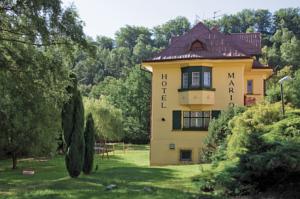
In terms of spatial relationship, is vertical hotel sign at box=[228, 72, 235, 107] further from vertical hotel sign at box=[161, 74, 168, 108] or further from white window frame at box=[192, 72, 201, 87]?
vertical hotel sign at box=[161, 74, 168, 108]

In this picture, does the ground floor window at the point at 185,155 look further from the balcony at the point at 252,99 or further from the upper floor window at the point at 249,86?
the upper floor window at the point at 249,86

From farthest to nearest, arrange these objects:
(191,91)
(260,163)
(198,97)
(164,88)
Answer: (164,88), (191,91), (198,97), (260,163)

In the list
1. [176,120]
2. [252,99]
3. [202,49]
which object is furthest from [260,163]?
[252,99]

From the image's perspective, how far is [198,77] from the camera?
30750 mm

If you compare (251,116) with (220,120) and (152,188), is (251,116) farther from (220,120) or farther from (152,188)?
(152,188)

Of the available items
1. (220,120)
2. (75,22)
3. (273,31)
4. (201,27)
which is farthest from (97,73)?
(75,22)

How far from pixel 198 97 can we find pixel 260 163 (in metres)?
18.6

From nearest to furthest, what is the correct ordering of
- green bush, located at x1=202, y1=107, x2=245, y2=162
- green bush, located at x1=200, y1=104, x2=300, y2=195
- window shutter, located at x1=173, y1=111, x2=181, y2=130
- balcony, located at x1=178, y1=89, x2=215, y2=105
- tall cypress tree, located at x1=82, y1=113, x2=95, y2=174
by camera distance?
1. green bush, located at x1=200, y1=104, x2=300, y2=195
2. tall cypress tree, located at x1=82, y1=113, x2=95, y2=174
3. green bush, located at x1=202, y1=107, x2=245, y2=162
4. balcony, located at x1=178, y1=89, x2=215, y2=105
5. window shutter, located at x1=173, y1=111, x2=181, y2=130

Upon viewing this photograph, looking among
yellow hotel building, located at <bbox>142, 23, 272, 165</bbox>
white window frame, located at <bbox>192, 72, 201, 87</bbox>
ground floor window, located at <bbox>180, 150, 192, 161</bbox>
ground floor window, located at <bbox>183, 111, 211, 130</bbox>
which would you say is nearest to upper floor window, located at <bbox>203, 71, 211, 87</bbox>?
yellow hotel building, located at <bbox>142, 23, 272, 165</bbox>

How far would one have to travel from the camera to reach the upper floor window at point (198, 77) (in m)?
30.6

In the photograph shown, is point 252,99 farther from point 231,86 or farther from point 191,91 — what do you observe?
point 191,91

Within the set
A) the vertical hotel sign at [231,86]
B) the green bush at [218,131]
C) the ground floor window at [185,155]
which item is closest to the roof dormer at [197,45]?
the vertical hotel sign at [231,86]

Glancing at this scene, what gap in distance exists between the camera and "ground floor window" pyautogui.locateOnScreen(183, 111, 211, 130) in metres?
31.3

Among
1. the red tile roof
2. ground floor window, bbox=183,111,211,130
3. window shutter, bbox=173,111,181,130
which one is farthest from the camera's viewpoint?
window shutter, bbox=173,111,181,130
